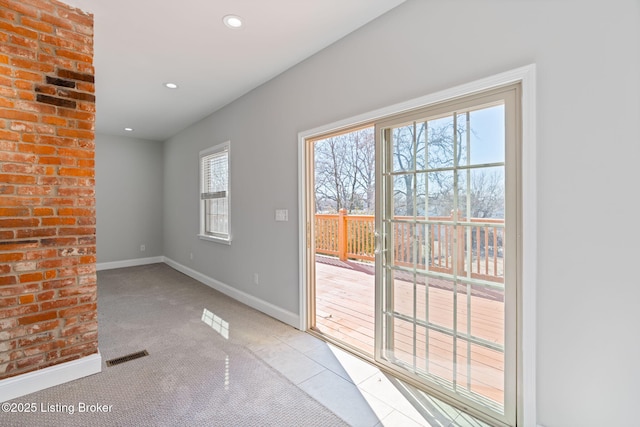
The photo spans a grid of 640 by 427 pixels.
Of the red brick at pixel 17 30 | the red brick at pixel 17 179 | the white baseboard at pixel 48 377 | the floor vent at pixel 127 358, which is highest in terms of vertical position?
the red brick at pixel 17 30

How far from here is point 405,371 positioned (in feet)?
7.13

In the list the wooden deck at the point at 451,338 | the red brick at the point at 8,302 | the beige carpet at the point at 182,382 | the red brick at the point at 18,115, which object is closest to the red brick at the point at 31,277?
the red brick at the point at 8,302

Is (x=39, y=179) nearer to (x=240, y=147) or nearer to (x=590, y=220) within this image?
(x=240, y=147)

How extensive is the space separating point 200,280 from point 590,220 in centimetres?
489

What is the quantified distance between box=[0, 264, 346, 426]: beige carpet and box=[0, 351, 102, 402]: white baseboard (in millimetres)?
50

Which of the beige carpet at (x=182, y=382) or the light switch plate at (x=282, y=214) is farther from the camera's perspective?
the light switch plate at (x=282, y=214)

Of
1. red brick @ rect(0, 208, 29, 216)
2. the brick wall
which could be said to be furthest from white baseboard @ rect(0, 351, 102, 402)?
red brick @ rect(0, 208, 29, 216)

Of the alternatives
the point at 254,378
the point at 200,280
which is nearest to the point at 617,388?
the point at 254,378

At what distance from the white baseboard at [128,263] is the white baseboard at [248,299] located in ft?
4.11

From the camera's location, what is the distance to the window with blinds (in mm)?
4418

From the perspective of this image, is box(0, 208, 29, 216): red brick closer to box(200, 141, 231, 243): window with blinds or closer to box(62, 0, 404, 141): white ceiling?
box(62, 0, 404, 141): white ceiling

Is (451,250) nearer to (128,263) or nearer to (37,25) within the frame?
(37,25)

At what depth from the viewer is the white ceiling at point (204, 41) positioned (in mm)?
2137

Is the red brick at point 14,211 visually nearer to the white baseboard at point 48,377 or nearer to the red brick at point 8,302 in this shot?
the red brick at point 8,302
